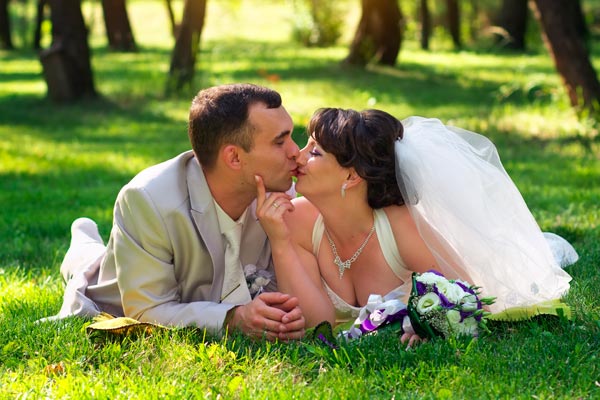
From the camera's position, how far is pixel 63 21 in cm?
1530

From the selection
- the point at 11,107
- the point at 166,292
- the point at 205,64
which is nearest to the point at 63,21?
the point at 11,107

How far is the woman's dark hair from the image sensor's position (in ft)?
15.3

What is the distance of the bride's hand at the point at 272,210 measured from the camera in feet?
14.8

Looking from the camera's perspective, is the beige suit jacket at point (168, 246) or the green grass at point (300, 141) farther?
the beige suit jacket at point (168, 246)

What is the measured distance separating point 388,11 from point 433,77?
5.63 ft

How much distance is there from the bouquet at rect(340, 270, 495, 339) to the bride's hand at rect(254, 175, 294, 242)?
2.08 feet

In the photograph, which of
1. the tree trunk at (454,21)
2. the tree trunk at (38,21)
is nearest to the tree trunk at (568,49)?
the tree trunk at (454,21)

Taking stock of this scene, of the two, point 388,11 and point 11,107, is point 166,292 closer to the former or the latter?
point 11,107

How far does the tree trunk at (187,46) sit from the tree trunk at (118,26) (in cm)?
1226

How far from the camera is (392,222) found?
483 centimetres

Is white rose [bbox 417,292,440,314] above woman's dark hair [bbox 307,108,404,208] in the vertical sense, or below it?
below

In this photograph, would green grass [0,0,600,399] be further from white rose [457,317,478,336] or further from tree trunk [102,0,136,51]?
tree trunk [102,0,136,51]

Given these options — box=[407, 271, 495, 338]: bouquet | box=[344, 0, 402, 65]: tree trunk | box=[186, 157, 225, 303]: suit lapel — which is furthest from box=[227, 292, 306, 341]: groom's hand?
box=[344, 0, 402, 65]: tree trunk

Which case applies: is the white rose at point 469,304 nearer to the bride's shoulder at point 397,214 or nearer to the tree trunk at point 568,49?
the bride's shoulder at point 397,214
